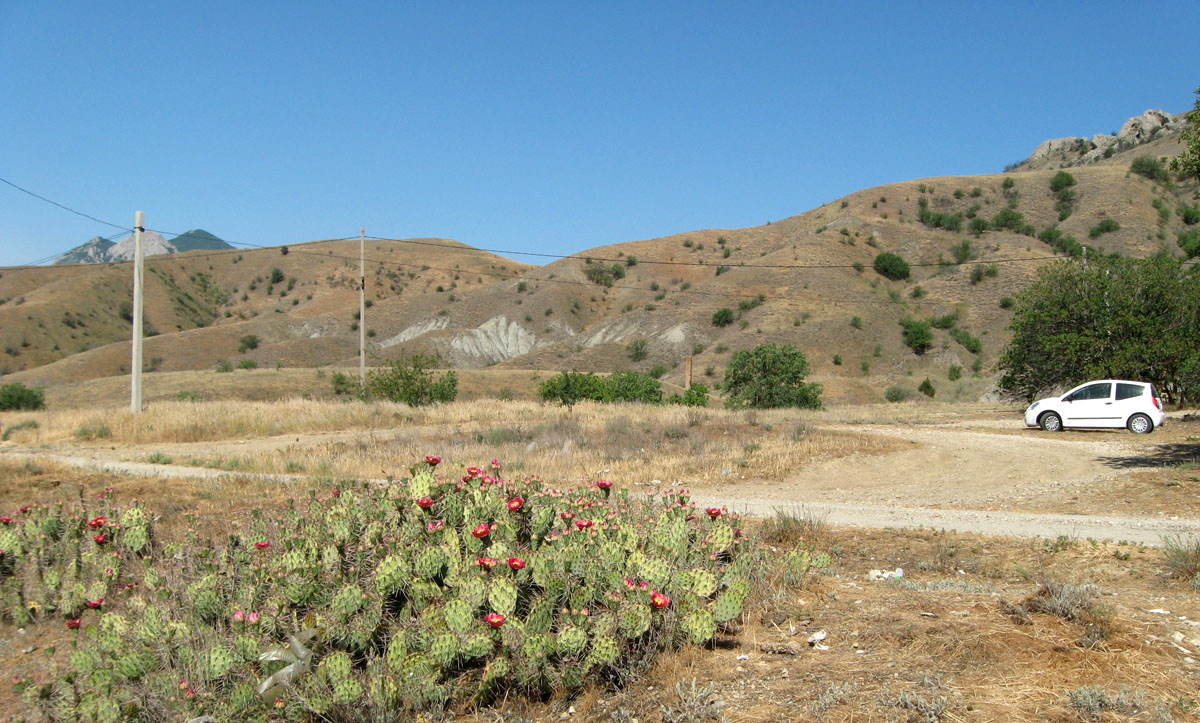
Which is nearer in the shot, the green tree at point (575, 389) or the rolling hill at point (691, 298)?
the green tree at point (575, 389)

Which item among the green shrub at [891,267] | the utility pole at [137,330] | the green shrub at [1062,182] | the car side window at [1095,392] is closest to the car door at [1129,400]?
the car side window at [1095,392]

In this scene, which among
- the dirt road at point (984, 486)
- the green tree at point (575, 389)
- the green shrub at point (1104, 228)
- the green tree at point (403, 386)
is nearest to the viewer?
the dirt road at point (984, 486)

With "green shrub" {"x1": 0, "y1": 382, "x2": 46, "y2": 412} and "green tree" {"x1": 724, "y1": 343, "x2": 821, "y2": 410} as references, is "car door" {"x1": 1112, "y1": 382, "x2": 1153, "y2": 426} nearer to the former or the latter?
"green tree" {"x1": 724, "y1": 343, "x2": 821, "y2": 410}

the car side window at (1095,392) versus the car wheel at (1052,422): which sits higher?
the car side window at (1095,392)

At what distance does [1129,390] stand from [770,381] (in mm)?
18365

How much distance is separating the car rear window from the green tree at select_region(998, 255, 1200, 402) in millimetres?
4088

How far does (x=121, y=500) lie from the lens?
10969mm

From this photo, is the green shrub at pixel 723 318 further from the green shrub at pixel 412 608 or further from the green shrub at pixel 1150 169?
the green shrub at pixel 412 608

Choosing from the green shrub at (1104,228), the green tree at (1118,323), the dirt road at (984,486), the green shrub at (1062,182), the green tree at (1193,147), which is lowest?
the dirt road at (984,486)

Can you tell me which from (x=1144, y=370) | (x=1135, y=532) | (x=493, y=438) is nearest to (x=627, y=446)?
(x=493, y=438)

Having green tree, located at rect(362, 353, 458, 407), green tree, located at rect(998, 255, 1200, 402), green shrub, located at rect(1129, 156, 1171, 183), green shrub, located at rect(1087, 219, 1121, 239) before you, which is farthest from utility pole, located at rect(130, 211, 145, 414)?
green shrub, located at rect(1129, 156, 1171, 183)

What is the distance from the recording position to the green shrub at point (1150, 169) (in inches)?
3474

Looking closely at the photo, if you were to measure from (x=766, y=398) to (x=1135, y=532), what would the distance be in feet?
98.2

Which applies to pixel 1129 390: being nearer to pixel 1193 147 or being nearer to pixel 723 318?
pixel 1193 147
